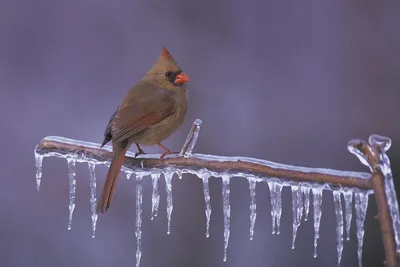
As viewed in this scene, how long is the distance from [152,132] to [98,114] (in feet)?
10.9

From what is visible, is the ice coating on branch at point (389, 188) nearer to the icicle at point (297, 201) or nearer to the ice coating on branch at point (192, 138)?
the icicle at point (297, 201)

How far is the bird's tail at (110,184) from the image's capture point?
246cm

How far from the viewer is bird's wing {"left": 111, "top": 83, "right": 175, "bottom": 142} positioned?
279 cm

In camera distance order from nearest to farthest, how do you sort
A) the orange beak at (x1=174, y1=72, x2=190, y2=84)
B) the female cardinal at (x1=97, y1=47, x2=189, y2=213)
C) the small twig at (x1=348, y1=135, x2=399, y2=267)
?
the small twig at (x1=348, y1=135, x2=399, y2=267)
the female cardinal at (x1=97, y1=47, x2=189, y2=213)
the orange beak at (x1=174, y1=72, x2=190, y2=84)

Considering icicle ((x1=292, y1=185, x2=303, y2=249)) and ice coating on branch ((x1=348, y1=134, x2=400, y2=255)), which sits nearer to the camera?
ice coating on branch ((x1=348, y1=134, x2=400, y2=255))

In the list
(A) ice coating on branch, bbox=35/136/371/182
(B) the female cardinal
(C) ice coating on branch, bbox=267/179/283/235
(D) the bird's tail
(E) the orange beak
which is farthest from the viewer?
(E) the orange beak

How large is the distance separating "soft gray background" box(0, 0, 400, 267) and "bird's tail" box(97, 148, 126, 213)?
10.3 ft

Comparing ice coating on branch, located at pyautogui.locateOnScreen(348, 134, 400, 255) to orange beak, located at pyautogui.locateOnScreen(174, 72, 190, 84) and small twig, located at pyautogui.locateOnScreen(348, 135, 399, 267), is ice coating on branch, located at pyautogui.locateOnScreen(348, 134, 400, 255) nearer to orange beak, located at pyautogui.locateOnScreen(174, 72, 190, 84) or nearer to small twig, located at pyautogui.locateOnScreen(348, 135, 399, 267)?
small twig, located at pyautogui.locateOnScreen(348, 135, 399, 267)

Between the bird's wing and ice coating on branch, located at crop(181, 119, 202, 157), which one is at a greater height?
the bird's wing

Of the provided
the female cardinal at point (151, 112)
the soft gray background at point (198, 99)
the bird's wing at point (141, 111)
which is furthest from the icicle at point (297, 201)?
the soft gray background at point (198, 99)

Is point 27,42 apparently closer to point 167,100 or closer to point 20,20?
point 20,20

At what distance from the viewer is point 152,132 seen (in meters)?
2.96

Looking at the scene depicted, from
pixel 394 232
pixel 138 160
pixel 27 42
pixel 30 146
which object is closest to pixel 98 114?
pixel 30 146

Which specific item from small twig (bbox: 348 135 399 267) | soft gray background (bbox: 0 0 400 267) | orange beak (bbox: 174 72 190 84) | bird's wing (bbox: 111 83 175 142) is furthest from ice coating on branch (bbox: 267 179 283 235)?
soft gray background (bbox: 0 0 400 267)
